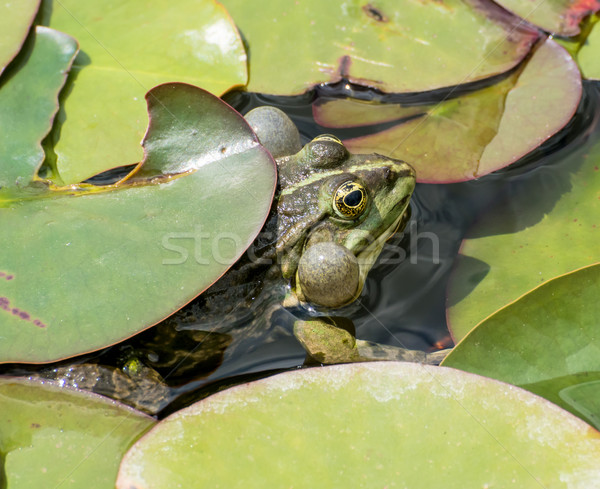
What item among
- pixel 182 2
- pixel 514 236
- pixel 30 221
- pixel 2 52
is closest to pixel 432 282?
pixel 514 236

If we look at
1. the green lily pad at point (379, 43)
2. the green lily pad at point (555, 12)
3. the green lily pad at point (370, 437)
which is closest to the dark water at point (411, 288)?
the green lily pad at point (379, 43)

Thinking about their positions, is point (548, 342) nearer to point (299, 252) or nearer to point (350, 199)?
point (350, 199)

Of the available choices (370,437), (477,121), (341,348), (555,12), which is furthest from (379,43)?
(370,437)

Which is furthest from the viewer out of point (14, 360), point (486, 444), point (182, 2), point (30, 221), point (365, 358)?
point (182, 2)

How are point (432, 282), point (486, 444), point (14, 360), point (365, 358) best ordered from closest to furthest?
→ point (486, 444), point (14, 360), point (365, 358), point (432, 282)

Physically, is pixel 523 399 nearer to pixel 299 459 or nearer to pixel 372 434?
pixel 372 434

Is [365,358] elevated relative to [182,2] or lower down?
lower down
